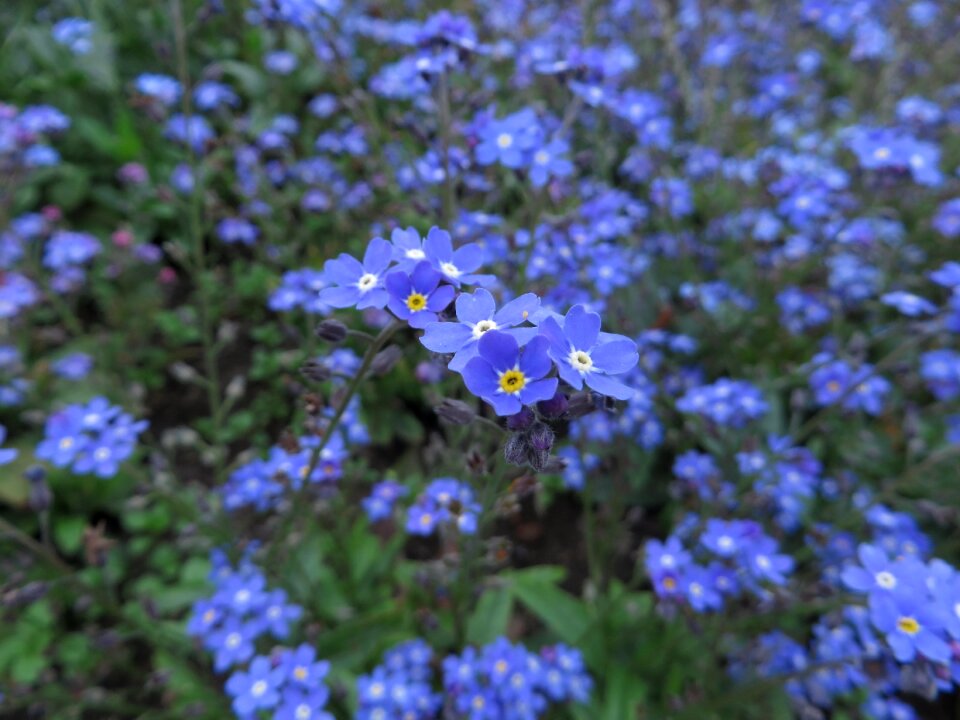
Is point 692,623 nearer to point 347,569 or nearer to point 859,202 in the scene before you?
point 347,569

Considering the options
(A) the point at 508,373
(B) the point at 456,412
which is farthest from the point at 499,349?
(B) the point at 456,412

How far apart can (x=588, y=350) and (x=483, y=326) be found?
0.23m

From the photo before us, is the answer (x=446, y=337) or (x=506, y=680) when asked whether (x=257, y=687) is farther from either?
(x=446, y=337)

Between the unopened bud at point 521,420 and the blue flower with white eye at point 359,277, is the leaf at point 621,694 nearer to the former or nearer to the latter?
the unopened bud at point 521,420

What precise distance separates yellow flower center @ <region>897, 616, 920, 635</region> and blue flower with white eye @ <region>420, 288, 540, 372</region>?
1335 mm

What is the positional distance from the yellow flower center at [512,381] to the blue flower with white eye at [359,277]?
1.16 ft

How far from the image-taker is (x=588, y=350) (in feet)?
4.67

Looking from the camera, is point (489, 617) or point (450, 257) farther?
point (489, 617)

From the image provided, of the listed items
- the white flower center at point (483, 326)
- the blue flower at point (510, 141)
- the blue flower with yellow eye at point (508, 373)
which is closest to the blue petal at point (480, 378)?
the blue flower with yellow eye at point (508, 373)

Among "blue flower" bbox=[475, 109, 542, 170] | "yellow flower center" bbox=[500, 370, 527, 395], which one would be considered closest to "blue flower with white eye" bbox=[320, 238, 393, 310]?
"yellow flower center" bbox=[500, 370, 527, 395]

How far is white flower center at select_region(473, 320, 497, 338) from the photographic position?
1441 mm

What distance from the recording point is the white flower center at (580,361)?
1.37m

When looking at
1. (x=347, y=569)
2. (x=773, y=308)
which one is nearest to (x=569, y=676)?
(x=347, y=569)

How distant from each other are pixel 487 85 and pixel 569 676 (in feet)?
10.2
